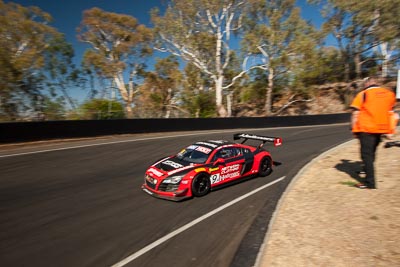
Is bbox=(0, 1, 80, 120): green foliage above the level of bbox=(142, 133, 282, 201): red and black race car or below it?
above

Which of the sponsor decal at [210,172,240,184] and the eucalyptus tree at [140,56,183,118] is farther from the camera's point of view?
the eucalyptus tree at [140,56,183,118]

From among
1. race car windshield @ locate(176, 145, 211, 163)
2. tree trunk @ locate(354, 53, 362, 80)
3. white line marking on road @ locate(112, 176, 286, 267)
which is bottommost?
white line marking on road @ locate(112, 176, 286, 267)

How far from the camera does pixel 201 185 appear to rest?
7.86m

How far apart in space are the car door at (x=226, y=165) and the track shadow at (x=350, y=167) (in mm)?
2872

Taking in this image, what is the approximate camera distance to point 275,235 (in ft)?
17.4


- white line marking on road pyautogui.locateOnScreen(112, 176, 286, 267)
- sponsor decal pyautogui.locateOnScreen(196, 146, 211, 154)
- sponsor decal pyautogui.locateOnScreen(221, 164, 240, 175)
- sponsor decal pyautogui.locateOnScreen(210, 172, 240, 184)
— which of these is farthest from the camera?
sponsor decal pyautogui.locateOnScreen(196, 146, 211, 154)

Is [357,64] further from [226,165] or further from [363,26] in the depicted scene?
[226,165]

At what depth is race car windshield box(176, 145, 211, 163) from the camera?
328 inches

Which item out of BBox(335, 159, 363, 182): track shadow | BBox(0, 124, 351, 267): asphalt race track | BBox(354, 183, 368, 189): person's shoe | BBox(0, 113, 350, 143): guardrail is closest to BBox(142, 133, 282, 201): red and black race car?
BBox(0, 124, 351, 267): asphalt race track

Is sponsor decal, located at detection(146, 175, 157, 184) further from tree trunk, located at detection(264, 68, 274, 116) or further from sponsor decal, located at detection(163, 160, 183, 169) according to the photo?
tree trunk, located at detection(264, 68, 274, 116)

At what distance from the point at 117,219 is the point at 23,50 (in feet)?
90.5

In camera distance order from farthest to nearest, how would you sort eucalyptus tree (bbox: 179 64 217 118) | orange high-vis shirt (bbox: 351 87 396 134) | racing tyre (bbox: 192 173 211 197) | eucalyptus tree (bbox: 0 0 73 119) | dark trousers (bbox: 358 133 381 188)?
eucalyptus tree (bbox: 179 64 217 118), eucalyptus tree (bbox: 0 0 73 119), racing tyre (bbox: 192 173 211 197), dark trousers (bbox: 358 133 381 188), orange high-vis shirt (bbox: 351 87 396 134)

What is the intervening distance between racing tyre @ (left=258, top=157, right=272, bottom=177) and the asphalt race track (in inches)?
8.9

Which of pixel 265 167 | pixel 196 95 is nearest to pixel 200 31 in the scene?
pixel 196 95
